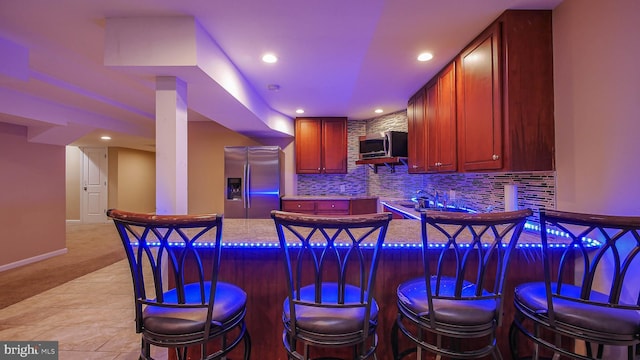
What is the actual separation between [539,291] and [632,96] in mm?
1063

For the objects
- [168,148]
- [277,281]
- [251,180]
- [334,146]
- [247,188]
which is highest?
[334,146]

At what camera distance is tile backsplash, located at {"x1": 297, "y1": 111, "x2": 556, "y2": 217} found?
1897mm

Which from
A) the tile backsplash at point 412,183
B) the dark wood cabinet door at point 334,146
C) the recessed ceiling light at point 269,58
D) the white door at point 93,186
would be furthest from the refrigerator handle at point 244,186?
the white door at point 93,186

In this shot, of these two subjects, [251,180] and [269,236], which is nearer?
[269,236]

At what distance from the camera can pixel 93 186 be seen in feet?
22.8

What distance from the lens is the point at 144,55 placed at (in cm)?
175

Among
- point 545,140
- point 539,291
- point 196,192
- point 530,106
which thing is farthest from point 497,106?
point 196,192

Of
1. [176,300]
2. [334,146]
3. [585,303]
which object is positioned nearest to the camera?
[585,303]

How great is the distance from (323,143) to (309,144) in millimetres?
243

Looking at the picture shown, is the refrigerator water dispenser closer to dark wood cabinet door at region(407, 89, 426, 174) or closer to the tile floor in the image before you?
the tile floor

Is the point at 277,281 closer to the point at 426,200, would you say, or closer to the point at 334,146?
the point at 426,200

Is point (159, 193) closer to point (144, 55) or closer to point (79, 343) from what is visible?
point (144, 55)

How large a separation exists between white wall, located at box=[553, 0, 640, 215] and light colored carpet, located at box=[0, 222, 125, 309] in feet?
15.8

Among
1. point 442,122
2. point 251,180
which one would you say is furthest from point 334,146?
point 442,122
